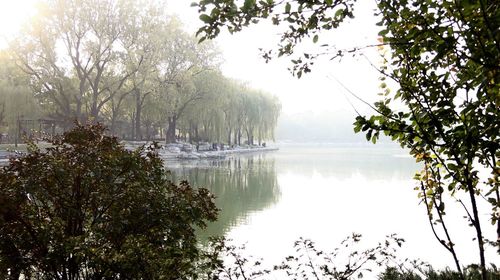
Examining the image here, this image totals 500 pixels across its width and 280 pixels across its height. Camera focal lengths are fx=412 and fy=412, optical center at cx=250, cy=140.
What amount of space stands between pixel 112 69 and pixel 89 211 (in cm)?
2653

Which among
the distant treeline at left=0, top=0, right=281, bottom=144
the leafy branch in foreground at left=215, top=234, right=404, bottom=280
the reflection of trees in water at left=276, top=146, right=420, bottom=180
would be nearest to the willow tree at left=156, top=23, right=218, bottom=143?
the distant treeline at left=0, top=0, right=281, bottom=144

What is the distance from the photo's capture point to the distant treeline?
23266 mm

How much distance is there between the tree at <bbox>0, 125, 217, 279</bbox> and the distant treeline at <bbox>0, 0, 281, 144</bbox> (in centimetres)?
2230

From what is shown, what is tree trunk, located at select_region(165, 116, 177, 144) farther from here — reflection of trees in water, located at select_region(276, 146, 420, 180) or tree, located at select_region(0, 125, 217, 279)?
tree, located at select_region(0, 125, 217, 279)

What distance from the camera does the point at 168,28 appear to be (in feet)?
88.7

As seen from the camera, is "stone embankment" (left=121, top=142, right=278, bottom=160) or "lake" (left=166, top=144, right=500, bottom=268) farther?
"stone embankment" (left=121, top=142, right=278, bottom=160)

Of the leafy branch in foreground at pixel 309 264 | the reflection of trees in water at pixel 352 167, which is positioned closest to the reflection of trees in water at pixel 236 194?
the leafy branch in foreground at pixel 309 264

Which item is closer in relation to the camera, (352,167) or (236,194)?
(236,194)

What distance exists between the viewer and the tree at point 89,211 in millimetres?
2922

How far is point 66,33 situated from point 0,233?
23235 mm

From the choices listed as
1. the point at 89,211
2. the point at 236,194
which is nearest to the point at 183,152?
the point at 236,194

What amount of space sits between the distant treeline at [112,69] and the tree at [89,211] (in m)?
22.3

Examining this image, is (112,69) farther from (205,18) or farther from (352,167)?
(205,18)

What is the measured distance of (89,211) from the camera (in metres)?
3.38
